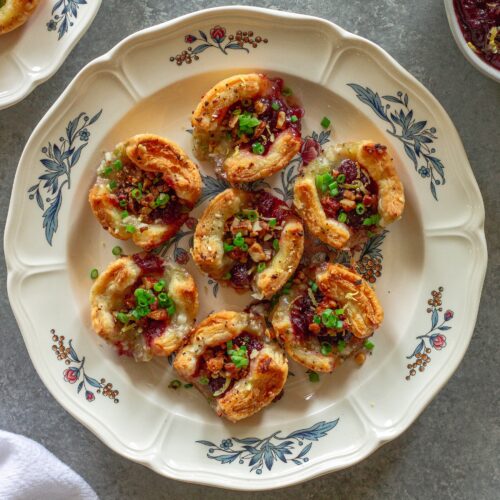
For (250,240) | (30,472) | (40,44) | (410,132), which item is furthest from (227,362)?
(40,44)

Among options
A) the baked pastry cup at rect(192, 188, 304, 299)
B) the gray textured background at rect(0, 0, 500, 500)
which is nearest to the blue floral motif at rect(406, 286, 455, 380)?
the gray textured background at rect(0, 0, 500, 500)

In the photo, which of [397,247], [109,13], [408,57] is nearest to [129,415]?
[397,247]

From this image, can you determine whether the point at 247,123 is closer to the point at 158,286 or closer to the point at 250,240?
the point at 250,240

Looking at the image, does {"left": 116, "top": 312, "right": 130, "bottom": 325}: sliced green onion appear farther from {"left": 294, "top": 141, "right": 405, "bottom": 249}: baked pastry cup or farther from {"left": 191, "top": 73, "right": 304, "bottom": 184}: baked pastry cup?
{"left": 294, "top": 141, "right": 405, "bottom": 249}: baked pastry cup

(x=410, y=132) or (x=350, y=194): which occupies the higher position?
(x=410, y=132)

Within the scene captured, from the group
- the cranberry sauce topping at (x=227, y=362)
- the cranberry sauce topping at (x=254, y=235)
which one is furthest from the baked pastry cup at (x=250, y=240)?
the cranberry sauce topping at (x=227, y=362)

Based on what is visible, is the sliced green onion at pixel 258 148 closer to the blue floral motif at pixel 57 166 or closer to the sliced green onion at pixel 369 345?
the blue floral motif at pixel 57 166

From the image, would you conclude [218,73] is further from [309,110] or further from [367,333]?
[367,333]

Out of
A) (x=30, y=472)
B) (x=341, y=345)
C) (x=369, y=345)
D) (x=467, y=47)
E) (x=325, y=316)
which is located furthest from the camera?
(x=30, y=472)
